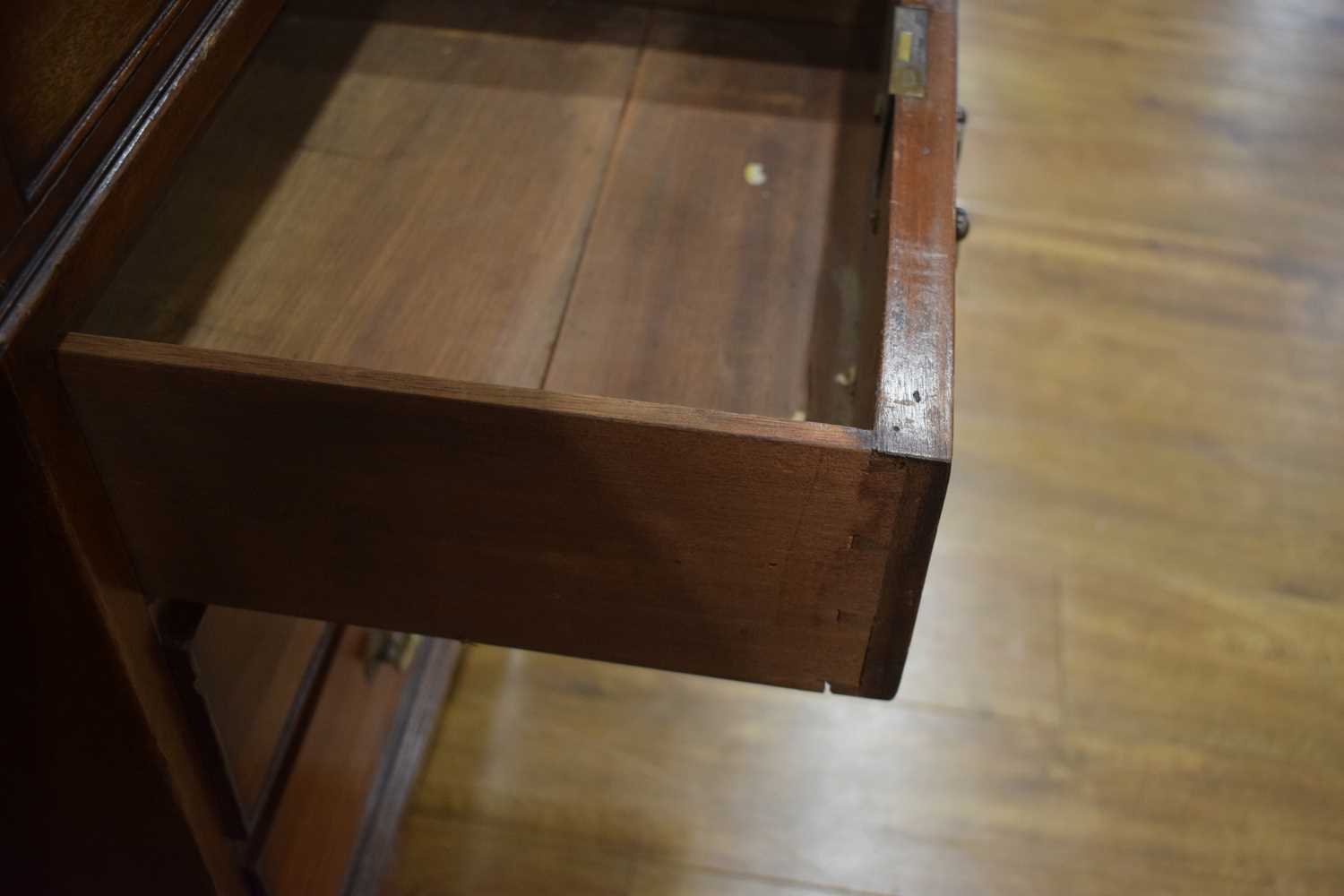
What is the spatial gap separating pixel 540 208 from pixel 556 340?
0.12 metres

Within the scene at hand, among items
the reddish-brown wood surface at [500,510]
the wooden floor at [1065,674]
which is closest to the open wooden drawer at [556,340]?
the reddish-brown wood surface at [500,510]

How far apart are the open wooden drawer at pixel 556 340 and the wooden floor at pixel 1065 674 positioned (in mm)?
506

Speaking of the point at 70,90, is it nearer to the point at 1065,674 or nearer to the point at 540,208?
the point at 540,208

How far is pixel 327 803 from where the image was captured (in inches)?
37.5

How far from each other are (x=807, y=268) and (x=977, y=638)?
55cm

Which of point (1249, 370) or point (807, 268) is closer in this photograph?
point (807, 268)

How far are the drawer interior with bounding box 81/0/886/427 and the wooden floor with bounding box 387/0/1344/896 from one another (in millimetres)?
A: 504

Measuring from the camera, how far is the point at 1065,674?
3.97 feet

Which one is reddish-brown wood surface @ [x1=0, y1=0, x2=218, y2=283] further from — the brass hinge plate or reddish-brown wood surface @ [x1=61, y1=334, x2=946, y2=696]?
the brass hinge plate

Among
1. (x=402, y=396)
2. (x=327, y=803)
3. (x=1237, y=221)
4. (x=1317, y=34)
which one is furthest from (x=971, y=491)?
(x=1317, y=34)

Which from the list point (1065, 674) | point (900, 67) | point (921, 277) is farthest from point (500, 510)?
point (1065, 674)

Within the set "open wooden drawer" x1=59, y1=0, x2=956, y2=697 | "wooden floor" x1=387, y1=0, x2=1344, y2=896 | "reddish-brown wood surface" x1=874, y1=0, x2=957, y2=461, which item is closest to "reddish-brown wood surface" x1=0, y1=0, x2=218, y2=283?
"open wooden drawer" x1=59, y1=0, x2=956, y2=697

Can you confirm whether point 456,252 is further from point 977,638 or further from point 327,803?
point 977,638

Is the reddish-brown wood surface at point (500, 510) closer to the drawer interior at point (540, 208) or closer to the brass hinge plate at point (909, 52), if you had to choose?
the drawer interior at point (540, 208)
